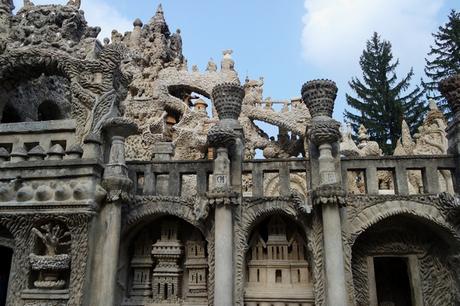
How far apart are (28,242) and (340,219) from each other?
19.0 feet

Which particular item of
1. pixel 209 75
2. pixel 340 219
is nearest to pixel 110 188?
pixel 340 219

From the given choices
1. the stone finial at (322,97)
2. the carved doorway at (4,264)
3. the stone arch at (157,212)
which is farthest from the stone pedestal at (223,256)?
the carved doorway at (4,264)

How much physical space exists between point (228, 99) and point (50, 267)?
15.3ft

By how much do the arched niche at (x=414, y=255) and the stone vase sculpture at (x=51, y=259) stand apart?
5488 mm

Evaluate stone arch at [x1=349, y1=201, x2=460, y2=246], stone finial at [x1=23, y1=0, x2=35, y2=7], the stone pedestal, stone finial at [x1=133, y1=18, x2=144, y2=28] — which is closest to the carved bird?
stone finial at [x1=23, y1=0, x2=35, y2=7]

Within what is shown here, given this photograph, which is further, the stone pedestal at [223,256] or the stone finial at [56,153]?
the stone finial at [56,153]

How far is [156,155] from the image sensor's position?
10703mm

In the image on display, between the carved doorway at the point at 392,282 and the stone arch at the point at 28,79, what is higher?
the stone arch at the point at 28,79

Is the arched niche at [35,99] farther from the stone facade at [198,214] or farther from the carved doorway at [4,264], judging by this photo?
the carved doorway at [4,264]

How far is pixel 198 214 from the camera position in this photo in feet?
27.7

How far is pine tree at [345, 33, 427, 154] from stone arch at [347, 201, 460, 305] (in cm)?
2328

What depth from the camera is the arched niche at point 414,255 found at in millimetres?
8227

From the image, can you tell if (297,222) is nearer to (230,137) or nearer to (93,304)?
(230,137)

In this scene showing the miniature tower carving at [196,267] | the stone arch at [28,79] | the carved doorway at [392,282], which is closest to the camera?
the miniature tower carving at [196,267]
